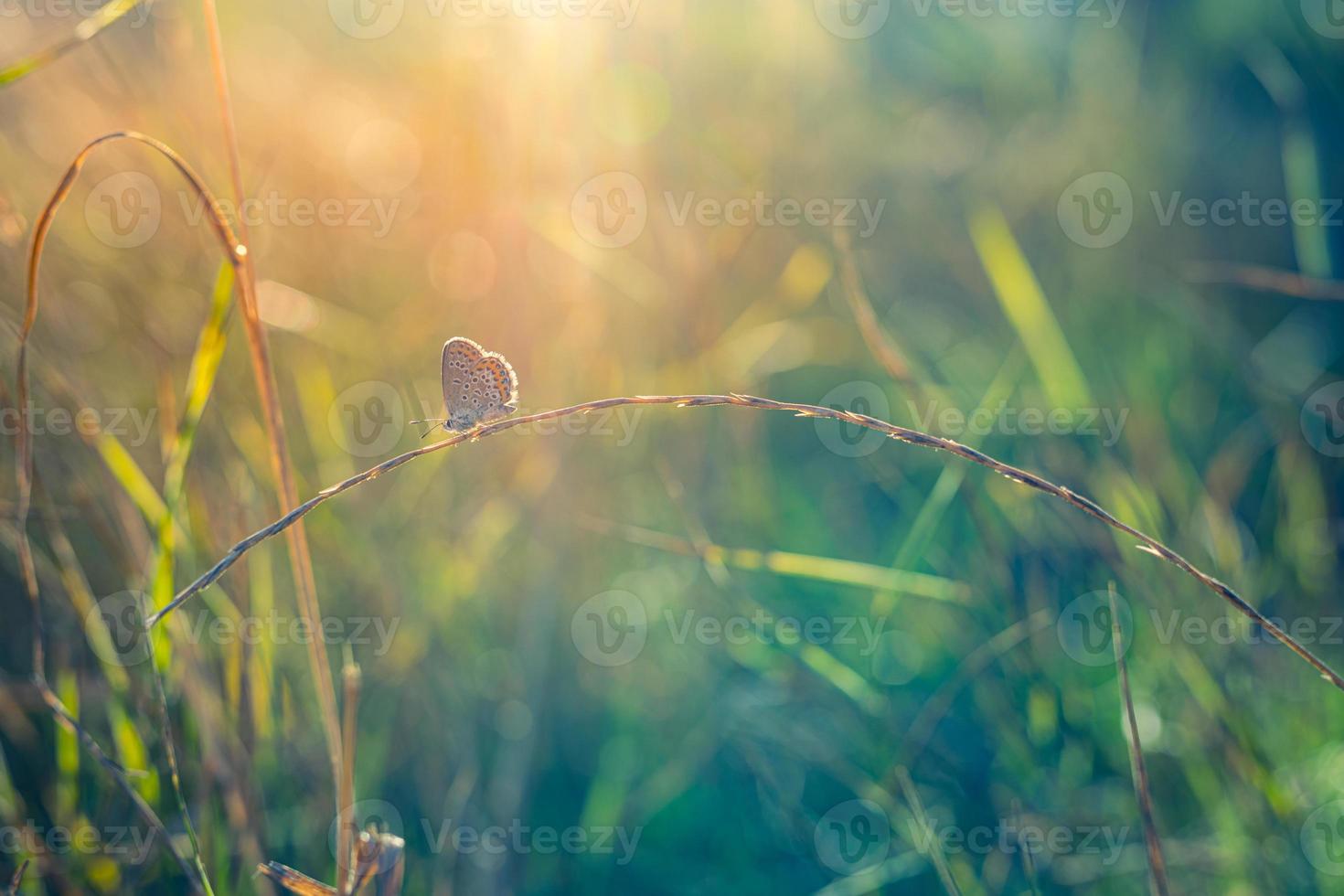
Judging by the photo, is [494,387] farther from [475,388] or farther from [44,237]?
[44,237]

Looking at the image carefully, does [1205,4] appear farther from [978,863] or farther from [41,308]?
[41,308]

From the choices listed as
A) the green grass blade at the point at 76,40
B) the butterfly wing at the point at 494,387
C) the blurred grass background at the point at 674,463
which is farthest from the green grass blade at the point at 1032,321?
the green grass blade at the point at 76,40

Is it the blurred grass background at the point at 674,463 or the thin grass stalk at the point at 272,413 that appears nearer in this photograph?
the thin grass stalk at the point at 272,413

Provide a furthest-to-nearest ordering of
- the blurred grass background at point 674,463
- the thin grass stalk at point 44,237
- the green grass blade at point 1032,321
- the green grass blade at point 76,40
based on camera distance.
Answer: the green grass blade at point 1032,321, the blurred grass background at point 674,463, the green grass blade at point 76,40, the thin grass stalk at point 44,237

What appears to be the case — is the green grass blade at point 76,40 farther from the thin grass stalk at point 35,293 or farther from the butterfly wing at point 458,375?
the butterfly wing at point 458,375

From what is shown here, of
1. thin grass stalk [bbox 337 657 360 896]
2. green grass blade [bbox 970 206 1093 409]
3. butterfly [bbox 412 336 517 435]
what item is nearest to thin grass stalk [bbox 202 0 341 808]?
thin grass stalk [bbox 337 657 360 896]

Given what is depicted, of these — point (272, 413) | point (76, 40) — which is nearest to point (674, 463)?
point (272, 413)
